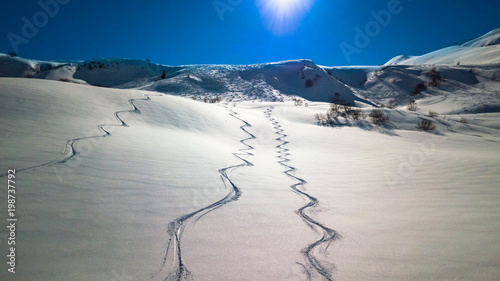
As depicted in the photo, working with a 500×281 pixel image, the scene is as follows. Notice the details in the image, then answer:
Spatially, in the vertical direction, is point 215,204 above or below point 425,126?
below

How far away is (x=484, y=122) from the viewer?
8.12m

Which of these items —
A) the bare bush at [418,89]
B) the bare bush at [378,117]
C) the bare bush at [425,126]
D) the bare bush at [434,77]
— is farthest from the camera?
the bare bush at [434,77]

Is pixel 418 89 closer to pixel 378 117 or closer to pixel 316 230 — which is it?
pixel 378 117

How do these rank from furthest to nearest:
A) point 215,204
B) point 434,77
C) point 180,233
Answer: point 434,77
point 215,204
point 180,233

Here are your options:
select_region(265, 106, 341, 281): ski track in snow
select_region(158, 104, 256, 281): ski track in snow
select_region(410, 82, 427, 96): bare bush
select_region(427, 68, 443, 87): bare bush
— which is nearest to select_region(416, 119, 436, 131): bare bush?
select_region(265, 106, 341, 281): ski track in snow

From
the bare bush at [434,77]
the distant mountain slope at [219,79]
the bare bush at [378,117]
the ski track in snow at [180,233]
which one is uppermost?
the bare bush at [434,77]

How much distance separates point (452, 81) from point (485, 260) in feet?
74.5

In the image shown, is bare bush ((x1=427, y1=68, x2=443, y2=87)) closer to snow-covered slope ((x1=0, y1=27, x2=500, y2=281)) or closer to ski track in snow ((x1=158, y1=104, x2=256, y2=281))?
snow-covered slope ((x1=0, y1=27, x2=500, y2=281))

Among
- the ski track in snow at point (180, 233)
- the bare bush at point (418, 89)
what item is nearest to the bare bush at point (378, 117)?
the ski track in snow at point (180, 233)

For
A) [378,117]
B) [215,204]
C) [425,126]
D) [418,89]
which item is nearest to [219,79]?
[378,117]

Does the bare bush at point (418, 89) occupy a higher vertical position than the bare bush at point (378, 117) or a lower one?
higher

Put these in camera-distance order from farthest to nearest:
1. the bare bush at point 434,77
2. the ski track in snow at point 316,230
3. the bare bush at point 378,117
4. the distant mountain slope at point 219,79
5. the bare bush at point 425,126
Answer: the bare bush at point 434,77
the distant mountain slope at point 219,79
the bare bush at point 378,117
the bare bush at point 425,126
the ski track in snow at point 316,230

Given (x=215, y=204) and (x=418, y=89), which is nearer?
(x=215, y=204)

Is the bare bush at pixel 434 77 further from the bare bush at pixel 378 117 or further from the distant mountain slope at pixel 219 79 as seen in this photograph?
the bare bush at pixel 378 117
